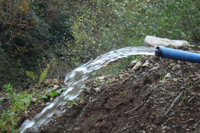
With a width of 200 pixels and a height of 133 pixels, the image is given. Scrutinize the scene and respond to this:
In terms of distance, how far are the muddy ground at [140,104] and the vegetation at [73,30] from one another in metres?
2.11

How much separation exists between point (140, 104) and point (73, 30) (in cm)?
673

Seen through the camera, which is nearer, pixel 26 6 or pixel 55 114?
pixel 55 114

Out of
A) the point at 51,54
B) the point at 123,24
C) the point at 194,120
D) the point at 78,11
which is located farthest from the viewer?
the point at 78,11

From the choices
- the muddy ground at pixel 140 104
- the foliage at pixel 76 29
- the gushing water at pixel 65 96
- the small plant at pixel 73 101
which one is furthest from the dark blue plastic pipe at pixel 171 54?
the foliage at pixel 76 29

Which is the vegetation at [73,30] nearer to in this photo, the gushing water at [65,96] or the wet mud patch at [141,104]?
the gushing water at [65,96]

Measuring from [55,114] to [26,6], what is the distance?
660cm

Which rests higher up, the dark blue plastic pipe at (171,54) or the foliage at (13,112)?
the dark blue plastic pipe at (171,54)

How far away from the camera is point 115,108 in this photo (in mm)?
2748

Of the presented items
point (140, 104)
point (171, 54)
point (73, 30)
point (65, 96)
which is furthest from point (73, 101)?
point (73, 30)

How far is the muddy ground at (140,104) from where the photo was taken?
2.41m

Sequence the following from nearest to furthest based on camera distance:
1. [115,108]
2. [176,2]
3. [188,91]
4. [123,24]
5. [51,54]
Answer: [188,91], [115,108], [176,2], [123,24], [51,54]

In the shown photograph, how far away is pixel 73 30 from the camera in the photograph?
9.02 m

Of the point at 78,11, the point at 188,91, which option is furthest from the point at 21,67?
the point at 188,91

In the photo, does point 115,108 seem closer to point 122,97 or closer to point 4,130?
point 122,97
